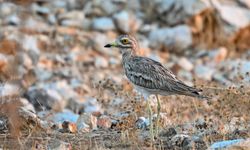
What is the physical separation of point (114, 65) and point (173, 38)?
1468mm

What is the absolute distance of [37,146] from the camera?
698 centimetres

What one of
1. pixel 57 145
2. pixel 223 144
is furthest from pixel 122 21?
pixel 223 144

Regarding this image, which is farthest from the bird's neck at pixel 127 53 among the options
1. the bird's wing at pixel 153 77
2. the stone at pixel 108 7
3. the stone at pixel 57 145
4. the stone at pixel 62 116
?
the stone at pixel 108 7

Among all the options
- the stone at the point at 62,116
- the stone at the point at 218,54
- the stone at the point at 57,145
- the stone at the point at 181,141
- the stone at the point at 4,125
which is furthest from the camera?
the stone at the point at 218,54

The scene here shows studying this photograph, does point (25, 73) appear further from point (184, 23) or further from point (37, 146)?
point (37, 146)

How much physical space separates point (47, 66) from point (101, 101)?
4529 millimetres

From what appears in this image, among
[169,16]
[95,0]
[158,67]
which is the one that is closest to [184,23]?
[169,16]

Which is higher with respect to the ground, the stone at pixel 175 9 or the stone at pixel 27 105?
the stone at pixel 175 9

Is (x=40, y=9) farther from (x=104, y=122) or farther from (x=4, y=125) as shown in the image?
(x=4, y=125)

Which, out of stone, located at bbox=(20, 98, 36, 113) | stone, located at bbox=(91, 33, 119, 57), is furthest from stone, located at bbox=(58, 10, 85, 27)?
stone, located at bbox=(20, 98, 36, 113)

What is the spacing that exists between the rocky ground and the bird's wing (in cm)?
38

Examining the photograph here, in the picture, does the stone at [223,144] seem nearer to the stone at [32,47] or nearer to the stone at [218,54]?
the stone at [32,47]

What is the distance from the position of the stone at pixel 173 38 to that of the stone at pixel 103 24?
709 millimetres

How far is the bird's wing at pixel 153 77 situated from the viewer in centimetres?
739
